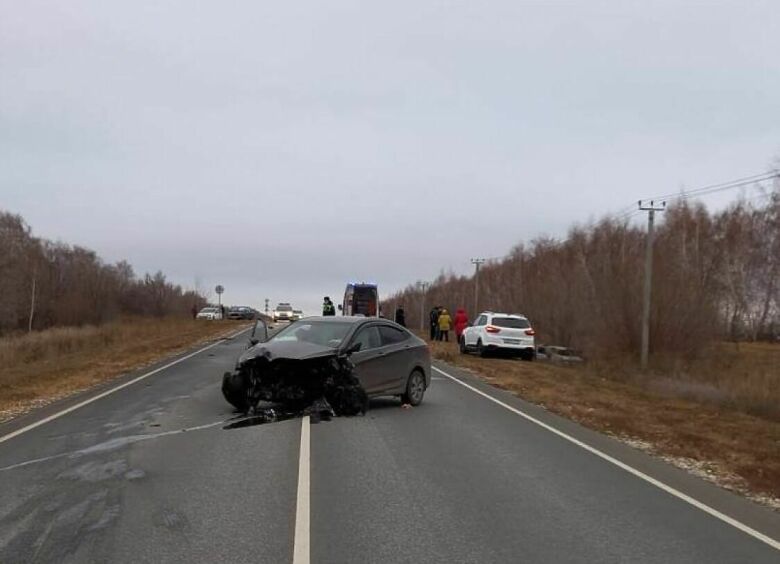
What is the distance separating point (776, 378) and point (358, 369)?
19.8 m

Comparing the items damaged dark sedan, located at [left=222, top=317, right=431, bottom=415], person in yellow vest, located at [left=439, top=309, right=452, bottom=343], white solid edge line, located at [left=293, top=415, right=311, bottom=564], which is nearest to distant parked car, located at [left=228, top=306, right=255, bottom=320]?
person in yellow vest, located at [left=439, top=309, right=452, bottom=343]

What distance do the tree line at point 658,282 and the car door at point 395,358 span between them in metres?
22.1

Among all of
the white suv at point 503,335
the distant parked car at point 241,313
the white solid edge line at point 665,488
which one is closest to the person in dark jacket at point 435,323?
the white suv at point 503,335

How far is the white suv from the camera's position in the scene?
99.1ft

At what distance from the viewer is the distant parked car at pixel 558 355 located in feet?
112

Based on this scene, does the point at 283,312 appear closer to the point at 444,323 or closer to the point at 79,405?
the point at 444,323

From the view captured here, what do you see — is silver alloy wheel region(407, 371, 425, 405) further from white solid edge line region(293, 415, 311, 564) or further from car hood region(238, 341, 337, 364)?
white solid edge line region(293, 415, 311, 564)

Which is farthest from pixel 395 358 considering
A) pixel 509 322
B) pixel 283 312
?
pixel 283 312

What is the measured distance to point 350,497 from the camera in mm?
7184

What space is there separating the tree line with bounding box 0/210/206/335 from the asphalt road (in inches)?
2528

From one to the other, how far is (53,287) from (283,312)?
27206 millimetres

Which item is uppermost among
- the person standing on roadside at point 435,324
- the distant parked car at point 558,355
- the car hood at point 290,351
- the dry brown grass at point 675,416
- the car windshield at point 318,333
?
the person standing on roadside at point 435,324

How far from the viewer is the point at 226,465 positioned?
852 cm

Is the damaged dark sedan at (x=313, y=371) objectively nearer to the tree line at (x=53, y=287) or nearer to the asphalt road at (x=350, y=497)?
the asphalt road at (x=350, y=497)
